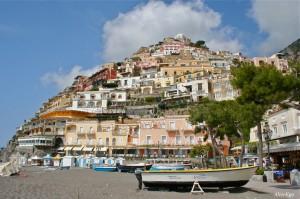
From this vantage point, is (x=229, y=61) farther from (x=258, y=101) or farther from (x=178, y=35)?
(x=258, y=101)

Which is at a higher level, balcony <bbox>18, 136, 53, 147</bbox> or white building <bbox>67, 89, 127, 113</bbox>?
white building <bbox>67, 89, 127, 113</bbox>

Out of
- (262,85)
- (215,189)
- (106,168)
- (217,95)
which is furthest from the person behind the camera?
(217,95)

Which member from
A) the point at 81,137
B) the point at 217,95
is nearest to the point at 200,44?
the point at 217,95

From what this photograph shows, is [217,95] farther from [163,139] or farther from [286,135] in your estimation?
[286,135]

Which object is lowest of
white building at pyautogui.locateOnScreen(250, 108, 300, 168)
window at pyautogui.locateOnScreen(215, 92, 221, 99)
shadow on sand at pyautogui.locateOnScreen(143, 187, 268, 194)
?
shadow on sand at pyautogui.locateOnScreen(143, 187, 268, 194)

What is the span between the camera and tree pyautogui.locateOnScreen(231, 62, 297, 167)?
16.4 meters

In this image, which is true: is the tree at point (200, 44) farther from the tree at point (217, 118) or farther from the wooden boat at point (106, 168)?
the tree at point (217, 118)

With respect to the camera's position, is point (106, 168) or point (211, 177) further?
point (106, 168)

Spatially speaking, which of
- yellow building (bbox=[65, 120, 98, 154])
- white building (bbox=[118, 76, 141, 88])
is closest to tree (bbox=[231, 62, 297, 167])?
yellow building (bbox=[65, 120, 98, 154])

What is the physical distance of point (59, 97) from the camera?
406ft

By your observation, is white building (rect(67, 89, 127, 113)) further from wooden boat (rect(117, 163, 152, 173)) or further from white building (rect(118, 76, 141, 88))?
wooden boat (rect(117, 163, 152, 173))

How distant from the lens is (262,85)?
16.9 m

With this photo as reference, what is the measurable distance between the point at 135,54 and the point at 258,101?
133m

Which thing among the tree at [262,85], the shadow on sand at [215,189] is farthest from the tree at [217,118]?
the tree at [262,85]
